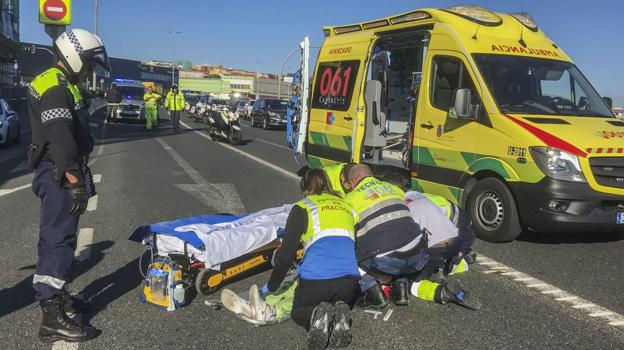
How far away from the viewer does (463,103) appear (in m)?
6.52

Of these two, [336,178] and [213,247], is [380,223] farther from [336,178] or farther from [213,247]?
[213,247]

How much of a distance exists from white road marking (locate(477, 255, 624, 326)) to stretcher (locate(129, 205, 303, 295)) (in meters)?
2.07

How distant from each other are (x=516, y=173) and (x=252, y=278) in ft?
10.5

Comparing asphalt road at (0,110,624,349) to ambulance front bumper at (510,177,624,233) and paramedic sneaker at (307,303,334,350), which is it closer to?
paramedic sneaker at (307,303,334,350)

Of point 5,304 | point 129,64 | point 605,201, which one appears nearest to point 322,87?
point 605,201

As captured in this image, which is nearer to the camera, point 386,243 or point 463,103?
point 386,243

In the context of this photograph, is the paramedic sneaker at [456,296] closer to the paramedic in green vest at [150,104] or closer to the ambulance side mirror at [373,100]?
the ambulance side mirror at [373,100]

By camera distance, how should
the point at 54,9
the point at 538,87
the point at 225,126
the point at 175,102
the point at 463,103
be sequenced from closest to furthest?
the point at 463,103
the point at 538,87
the point at 225,126
the point at 175,102
the point at 54,9

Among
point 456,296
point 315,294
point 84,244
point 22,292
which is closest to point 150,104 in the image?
point 84,244

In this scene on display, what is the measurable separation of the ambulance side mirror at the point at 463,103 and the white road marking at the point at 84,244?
4.49 metres

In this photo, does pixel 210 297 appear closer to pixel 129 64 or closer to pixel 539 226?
pixel 539 226

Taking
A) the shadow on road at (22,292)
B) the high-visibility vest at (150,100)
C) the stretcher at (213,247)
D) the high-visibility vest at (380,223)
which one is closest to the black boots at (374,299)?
the high-visibility vest at (380,223)

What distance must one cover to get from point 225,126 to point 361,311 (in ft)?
50.7

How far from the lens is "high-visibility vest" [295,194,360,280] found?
3645 mm
